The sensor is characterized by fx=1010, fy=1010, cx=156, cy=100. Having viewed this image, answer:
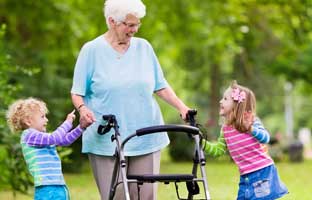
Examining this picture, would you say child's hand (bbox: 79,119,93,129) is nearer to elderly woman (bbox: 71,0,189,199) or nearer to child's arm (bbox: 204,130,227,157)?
elderly woman (bbox: 71,0,189,199)

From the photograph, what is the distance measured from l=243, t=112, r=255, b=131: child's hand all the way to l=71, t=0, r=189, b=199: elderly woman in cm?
63

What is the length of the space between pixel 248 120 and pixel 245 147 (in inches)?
8.4

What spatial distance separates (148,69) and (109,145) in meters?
0.63

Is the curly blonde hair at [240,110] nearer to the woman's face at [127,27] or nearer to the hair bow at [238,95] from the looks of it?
the hair bow at [238,95]

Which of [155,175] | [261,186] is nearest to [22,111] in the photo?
[155,175]

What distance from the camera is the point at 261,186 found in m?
7.81

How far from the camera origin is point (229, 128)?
25.8 ft

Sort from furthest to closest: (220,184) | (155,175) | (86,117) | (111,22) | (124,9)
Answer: (220,184)
(111,22)
(124,9)
(86,117)
(155,175)

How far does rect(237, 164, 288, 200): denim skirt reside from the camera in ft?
25.5

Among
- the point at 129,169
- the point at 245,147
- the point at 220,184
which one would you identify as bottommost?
the point at 220,184

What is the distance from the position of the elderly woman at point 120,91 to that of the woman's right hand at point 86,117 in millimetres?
151

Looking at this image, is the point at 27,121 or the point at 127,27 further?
the point at 27,121

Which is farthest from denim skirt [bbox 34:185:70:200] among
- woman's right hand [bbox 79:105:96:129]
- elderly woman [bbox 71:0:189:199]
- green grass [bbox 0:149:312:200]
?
green grass [bbox 0:149:312:200]

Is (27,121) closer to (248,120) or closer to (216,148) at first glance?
(216,148)
